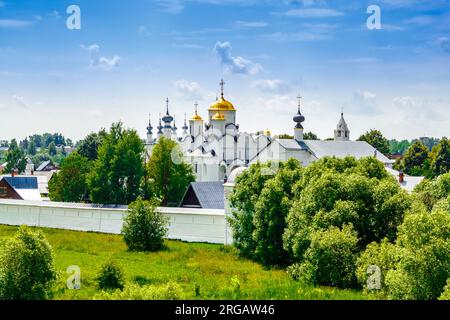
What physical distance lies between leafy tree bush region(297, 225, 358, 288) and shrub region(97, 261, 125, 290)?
5.68 m

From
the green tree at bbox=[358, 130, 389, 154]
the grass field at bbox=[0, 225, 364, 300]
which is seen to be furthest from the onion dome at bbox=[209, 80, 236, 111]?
the grass field at bbox=[0, 225, 364, 300]

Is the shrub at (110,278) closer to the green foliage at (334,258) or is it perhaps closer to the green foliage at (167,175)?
the green foliage at (334,258)

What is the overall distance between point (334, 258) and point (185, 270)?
5.62 meters

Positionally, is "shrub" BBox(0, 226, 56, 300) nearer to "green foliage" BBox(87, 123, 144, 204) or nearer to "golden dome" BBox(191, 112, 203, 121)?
"green foliage" BBox(87, 123, 144, 204)

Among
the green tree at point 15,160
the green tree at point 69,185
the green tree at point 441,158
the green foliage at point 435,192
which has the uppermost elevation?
the green tree at point 15,160

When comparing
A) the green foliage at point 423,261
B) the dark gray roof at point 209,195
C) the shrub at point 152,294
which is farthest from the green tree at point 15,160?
the shrub at point 152,294

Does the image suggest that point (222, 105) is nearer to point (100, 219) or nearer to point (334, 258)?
point (100, 219)

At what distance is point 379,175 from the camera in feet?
83.6

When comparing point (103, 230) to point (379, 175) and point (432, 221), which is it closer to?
point (379, 175)

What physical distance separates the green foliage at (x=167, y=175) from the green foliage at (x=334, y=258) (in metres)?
24.1

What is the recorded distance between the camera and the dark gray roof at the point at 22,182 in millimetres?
47531
